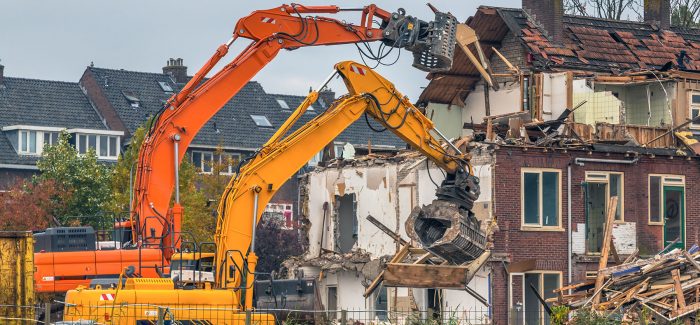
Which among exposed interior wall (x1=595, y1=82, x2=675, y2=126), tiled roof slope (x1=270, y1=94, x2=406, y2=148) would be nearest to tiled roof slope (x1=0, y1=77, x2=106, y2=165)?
tiled roof slope (x1=270, y1=94, x2=406, y2=148)

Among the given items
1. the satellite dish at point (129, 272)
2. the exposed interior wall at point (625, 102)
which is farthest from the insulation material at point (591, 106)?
the satellite dish at point (129, 272)

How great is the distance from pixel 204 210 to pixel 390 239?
11.7 m

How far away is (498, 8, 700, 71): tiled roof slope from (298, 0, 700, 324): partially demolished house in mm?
49

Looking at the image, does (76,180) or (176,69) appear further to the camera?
(176,69)

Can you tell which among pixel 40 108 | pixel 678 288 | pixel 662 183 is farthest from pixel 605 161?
pixel 40 108

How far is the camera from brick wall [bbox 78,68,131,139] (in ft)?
226

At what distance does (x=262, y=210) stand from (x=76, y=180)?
1056 inches

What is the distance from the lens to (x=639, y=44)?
4350 cm

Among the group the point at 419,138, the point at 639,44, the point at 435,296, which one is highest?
the point at 639,44

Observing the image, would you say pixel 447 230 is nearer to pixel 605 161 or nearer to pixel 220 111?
pixel 605 161

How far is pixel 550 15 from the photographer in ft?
138

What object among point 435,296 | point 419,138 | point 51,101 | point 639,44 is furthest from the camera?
point 51,101

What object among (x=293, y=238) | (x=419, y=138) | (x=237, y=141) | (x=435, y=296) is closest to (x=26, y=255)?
(x=419, y=138)

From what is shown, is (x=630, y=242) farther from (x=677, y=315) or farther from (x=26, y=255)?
(x=26, y=255)
